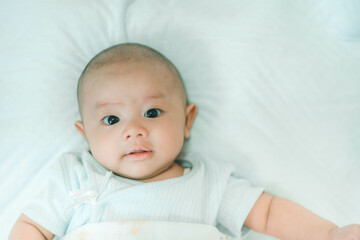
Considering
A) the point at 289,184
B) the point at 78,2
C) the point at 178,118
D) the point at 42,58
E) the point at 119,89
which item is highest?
the point at 78,2

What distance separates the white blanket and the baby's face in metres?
0.17

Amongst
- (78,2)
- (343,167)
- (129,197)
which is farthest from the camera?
(78,2)

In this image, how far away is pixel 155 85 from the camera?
48.2 inches

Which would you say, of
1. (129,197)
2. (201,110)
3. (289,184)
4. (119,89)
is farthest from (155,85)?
(289,184)

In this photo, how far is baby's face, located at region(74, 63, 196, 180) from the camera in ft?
3.82

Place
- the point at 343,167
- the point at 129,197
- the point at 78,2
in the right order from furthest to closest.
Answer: the point at 78,2 < the point at 343,167 < the point at 129,197

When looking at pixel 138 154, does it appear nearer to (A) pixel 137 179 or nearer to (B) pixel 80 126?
(A) pixel 137 179

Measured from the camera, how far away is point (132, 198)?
3.87 ft

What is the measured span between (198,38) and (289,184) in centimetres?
66

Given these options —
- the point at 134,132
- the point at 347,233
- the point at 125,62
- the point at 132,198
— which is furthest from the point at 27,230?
the point at 347,233

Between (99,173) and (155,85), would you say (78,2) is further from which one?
(99,173)

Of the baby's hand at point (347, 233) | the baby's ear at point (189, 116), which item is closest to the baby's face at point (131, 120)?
the baby's ear at point (189, 116)

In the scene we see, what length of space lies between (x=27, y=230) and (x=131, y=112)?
50 centimetres

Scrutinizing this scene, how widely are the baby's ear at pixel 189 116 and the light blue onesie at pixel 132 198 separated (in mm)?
154
